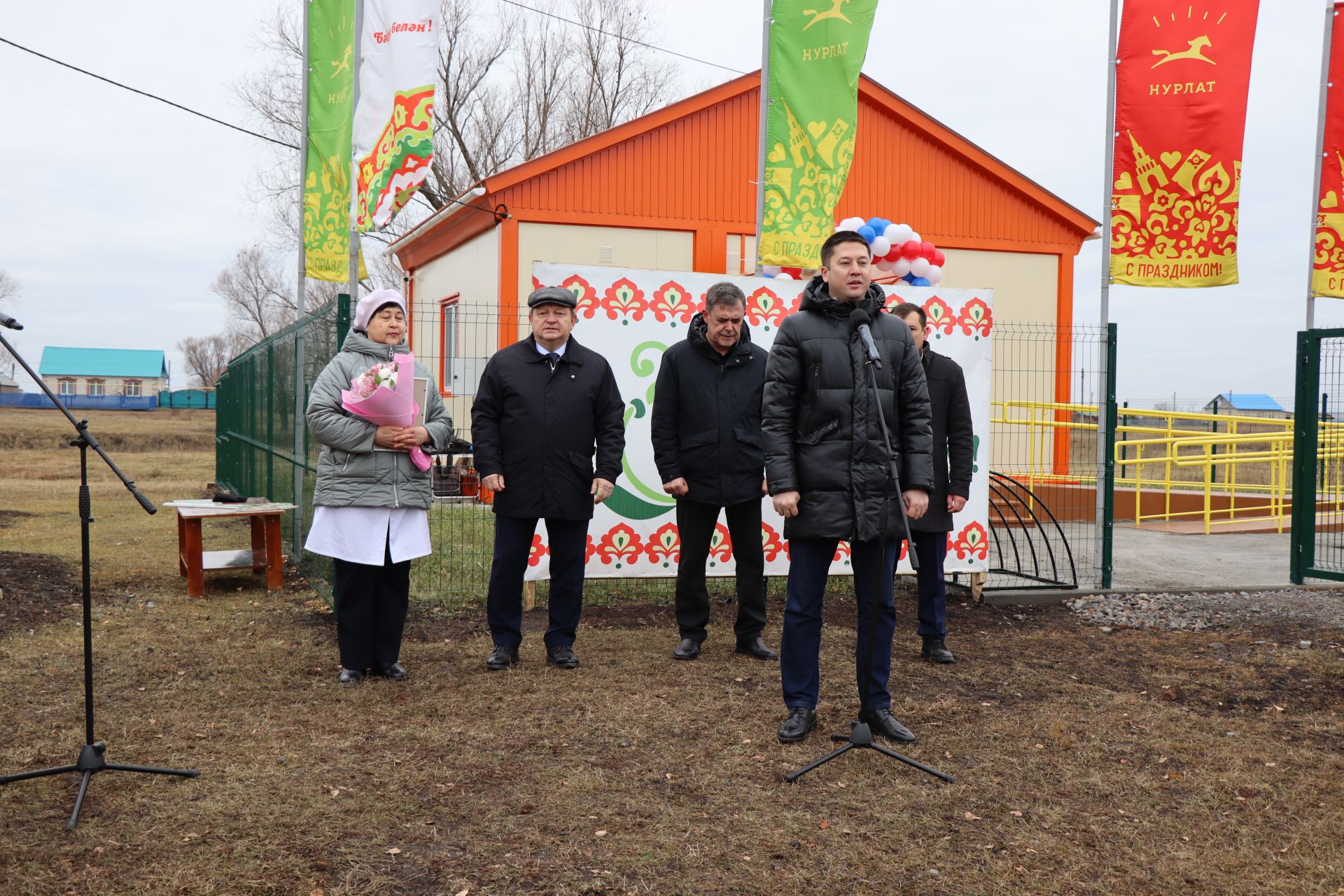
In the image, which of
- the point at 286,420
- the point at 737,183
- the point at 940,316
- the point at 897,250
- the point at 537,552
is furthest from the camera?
the point at 737,183

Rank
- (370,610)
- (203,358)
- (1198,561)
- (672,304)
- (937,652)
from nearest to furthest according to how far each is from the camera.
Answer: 1. (370,610)
2. (937,652)
3. (672,304)
4. (1198,561)
5. (203,358)

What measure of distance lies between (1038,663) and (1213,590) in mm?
3363

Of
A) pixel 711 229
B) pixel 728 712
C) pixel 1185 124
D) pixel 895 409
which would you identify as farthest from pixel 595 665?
pixel 711 229

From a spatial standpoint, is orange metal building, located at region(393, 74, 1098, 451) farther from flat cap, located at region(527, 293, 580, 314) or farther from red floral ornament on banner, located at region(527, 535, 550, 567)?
flat cap, located at region(527, 293, 580, 314)

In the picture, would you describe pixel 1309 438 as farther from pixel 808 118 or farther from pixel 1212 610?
pixel 808 118

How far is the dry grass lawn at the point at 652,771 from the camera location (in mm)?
3268

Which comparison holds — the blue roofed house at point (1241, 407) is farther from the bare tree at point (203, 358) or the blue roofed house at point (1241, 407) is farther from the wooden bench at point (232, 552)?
the bare tree at point (203, 358)

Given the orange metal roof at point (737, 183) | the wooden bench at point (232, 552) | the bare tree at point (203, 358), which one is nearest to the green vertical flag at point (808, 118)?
the wooden bench at point (232, 552)

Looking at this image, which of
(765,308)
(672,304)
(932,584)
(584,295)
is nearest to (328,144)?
(584,295)

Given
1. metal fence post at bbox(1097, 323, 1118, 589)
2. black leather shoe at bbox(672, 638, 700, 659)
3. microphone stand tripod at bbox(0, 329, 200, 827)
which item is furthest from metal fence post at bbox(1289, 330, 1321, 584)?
microphone stand tripod at bbox(0, 329, 200, 827)

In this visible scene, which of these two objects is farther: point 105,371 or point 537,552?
point 105,371

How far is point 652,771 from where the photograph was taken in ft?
13.7

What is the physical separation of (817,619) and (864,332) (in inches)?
46.1

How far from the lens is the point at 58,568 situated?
886 cm
